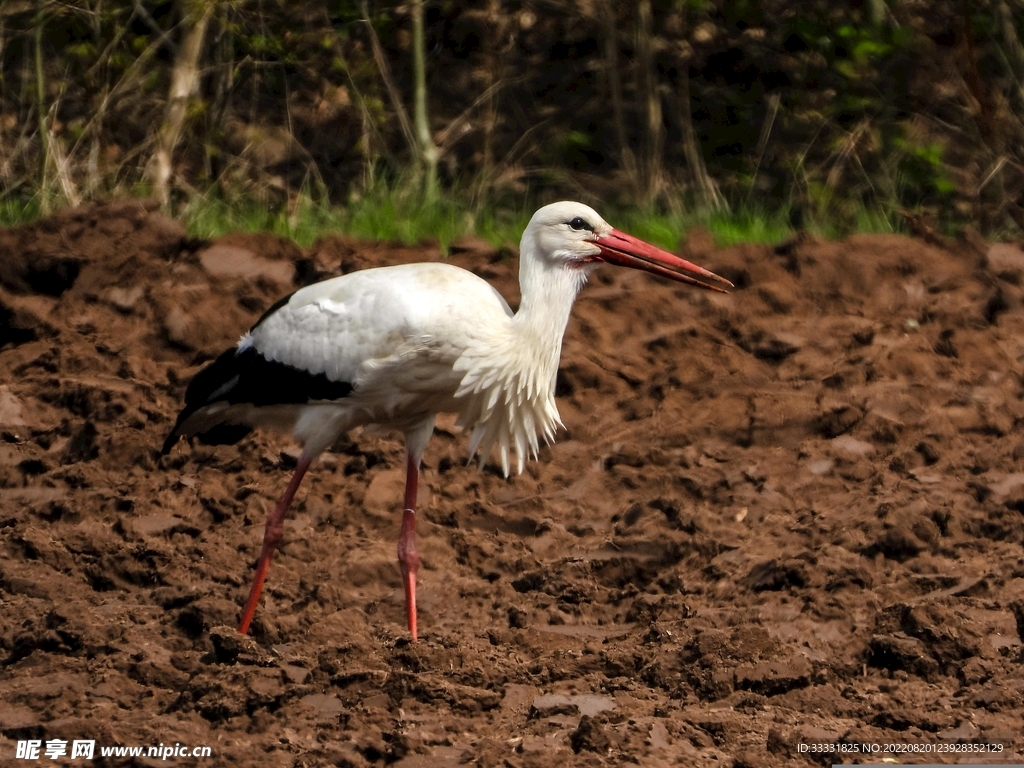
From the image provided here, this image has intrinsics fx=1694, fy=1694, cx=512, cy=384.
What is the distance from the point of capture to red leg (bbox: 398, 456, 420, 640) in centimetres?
609

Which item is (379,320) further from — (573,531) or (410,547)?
(573,531)

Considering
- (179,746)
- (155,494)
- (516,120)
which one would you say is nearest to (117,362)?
(155,494)

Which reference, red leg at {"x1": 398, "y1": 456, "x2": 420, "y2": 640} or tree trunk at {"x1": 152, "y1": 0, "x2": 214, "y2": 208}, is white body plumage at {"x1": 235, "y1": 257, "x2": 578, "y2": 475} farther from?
tree trunk at {"x1": 152, "y1": 0, "x2": 214, "y2": 208}

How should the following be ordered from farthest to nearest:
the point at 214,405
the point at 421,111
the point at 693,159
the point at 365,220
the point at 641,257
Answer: the point at 421,111, the point at 693,159, the point at 365,220, the point at 214,405, the point at 641,257

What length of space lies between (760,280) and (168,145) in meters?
3.95

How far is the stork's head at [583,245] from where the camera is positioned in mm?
6137

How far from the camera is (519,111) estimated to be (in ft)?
41.7

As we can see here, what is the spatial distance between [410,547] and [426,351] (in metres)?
0.78

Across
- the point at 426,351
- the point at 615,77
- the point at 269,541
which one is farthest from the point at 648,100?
the point at 269,541

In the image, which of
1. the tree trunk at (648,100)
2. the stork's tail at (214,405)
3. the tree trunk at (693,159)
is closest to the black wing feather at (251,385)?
the stork's tail at (214,405)

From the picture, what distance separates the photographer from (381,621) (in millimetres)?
6121

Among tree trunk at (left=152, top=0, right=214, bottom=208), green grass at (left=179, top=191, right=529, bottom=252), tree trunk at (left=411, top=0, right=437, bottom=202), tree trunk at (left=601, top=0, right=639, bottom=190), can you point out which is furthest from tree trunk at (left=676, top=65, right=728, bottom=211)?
tree trunk at (left=152, top=0, right=214, bottom=208)

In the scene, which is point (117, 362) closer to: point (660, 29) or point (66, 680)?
point (66, 680)

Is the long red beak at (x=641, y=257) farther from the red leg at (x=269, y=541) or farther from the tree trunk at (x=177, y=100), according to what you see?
the tree trunk at (x=177, y=100)
